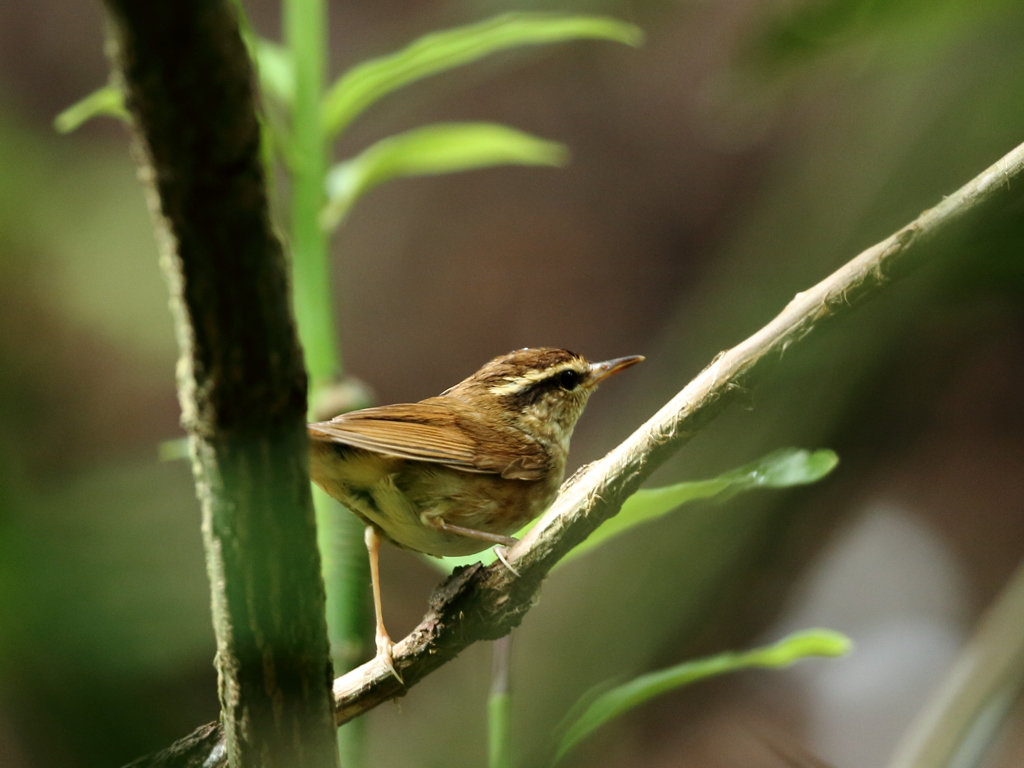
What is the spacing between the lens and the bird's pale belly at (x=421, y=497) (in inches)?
50.0

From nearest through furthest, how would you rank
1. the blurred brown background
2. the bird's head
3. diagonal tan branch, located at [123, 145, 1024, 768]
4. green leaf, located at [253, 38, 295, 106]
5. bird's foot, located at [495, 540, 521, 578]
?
the blurred brown background
diagonal tan branch, located at [123, 145, 1024, 768]
bird's foot, located at [495, 540, 521, 578]
the bird's head
green leaf, located at [253, 38, 295, 106]

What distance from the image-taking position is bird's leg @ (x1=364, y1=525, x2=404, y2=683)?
1.02m

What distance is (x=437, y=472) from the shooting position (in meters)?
1.38

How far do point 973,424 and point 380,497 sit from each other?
3.64m

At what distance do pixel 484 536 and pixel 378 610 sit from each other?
18 cm

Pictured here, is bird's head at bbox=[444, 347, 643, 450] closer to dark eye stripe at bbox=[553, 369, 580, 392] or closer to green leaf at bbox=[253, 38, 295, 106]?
dark eye stripe at bbox=[553, 369, 580, 392]

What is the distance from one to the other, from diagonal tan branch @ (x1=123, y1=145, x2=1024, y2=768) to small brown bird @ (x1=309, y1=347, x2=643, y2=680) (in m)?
0.07

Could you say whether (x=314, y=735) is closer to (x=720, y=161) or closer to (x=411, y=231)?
(x=411, y=231)

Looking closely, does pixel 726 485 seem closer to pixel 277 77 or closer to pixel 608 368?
pixel 608 368

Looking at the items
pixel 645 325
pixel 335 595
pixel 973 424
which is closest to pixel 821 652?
pixel 335 595

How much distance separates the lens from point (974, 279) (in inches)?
19.8

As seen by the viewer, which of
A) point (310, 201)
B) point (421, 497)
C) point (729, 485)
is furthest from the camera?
point (310, 201)

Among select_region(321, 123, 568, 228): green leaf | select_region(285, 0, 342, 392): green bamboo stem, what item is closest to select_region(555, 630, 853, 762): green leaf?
select_region(285, 0, 342, 392): green bamboo stem

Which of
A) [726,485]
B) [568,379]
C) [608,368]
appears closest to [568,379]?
[568,379]
